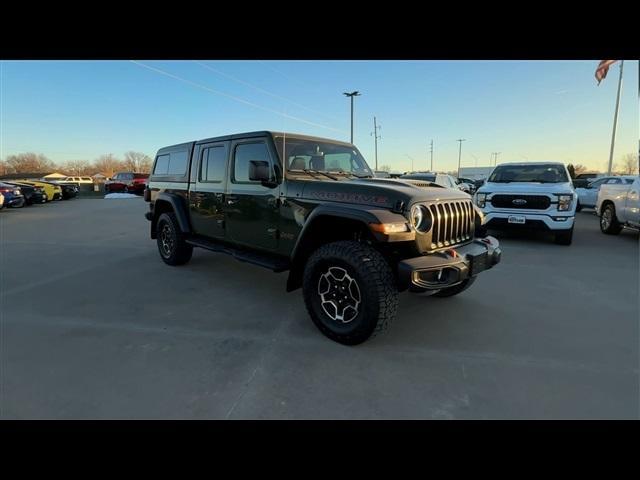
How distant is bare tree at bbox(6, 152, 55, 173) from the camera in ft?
A: 203

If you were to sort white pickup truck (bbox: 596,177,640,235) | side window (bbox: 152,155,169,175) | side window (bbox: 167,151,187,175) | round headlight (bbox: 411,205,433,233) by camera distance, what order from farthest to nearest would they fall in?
1. white pickup truck (bbox: 596,177,640,235)
2. side window (bbox: 152,155,169,175)
3. side window (bbox: 167,151,187,175)
4. round headlight (bbox: 411,205,433,233)

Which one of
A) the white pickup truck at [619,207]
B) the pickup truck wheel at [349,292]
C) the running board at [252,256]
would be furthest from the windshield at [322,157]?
the white pickup truck at [619,207]

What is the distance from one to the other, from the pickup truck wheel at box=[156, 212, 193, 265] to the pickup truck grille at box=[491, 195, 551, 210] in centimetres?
625

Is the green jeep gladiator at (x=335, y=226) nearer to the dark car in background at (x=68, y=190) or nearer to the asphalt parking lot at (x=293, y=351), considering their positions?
the asphalt parking lot at (x=293, y=351)

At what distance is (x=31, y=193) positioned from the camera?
647 inches

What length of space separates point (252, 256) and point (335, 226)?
1299 mm

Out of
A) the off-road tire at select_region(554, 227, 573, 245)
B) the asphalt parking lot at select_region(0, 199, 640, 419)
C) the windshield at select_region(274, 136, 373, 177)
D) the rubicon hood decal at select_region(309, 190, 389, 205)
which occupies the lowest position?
the asphalt parking lot at select_region(0, 199, 640, 419)

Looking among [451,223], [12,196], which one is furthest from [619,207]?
[12,196]

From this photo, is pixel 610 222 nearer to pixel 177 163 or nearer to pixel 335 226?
pixel 335 226

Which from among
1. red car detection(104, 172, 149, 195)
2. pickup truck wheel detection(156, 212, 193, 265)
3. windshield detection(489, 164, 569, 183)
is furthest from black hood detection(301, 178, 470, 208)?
red car detection(104, 172, 149, 195)

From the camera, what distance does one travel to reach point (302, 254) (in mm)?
3506

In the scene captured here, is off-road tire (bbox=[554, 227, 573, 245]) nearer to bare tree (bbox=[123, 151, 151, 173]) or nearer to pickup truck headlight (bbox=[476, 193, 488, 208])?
pickup truck headlight (bbox=[476, 193, 488, 208])
